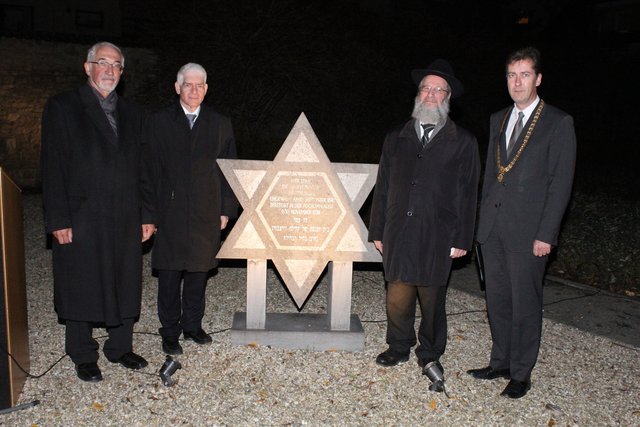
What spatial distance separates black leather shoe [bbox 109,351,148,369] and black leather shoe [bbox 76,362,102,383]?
Answer: 0.22 m

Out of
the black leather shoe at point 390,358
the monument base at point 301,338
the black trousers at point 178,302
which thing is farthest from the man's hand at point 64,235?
the black leather shoe at point 390,358

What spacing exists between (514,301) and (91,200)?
9.82ft

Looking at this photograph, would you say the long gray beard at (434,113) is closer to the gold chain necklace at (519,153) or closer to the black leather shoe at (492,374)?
the gold chain necklace at (519,153)

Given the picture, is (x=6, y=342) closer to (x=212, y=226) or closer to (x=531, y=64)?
(x=212, y=226)

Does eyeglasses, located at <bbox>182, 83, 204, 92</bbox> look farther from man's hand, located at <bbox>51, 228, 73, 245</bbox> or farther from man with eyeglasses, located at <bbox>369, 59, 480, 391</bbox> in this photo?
man with eyeglasses, located at <bbox>369, 59, 480, 391</bbox>

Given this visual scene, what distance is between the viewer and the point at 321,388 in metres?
4.09

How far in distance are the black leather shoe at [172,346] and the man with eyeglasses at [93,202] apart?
19.1 inches

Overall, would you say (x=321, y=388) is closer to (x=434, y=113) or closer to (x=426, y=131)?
(x=426, y=131)

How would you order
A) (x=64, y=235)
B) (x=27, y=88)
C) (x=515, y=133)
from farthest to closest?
(x=27, y=88) → (x=515, y=133) → (x=64, y=235)

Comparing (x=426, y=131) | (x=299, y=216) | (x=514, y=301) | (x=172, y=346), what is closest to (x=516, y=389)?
(x=514, y=301)

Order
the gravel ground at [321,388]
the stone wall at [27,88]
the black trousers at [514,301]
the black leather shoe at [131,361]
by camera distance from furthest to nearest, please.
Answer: the stone wall at [27,88] → the black leather shoe at [131,361] → the black trousers at [514,301] → the gravel ground at [321,388]

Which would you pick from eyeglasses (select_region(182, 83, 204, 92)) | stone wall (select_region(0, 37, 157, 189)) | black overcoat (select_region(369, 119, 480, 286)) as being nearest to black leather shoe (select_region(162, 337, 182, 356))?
black overcoat (select_region(369, 119, 480, 286))

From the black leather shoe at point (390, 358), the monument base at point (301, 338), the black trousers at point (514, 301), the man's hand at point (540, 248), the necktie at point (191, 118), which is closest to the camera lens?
the man's hand at point (540, 248)

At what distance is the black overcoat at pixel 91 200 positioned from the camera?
378 centimetres
